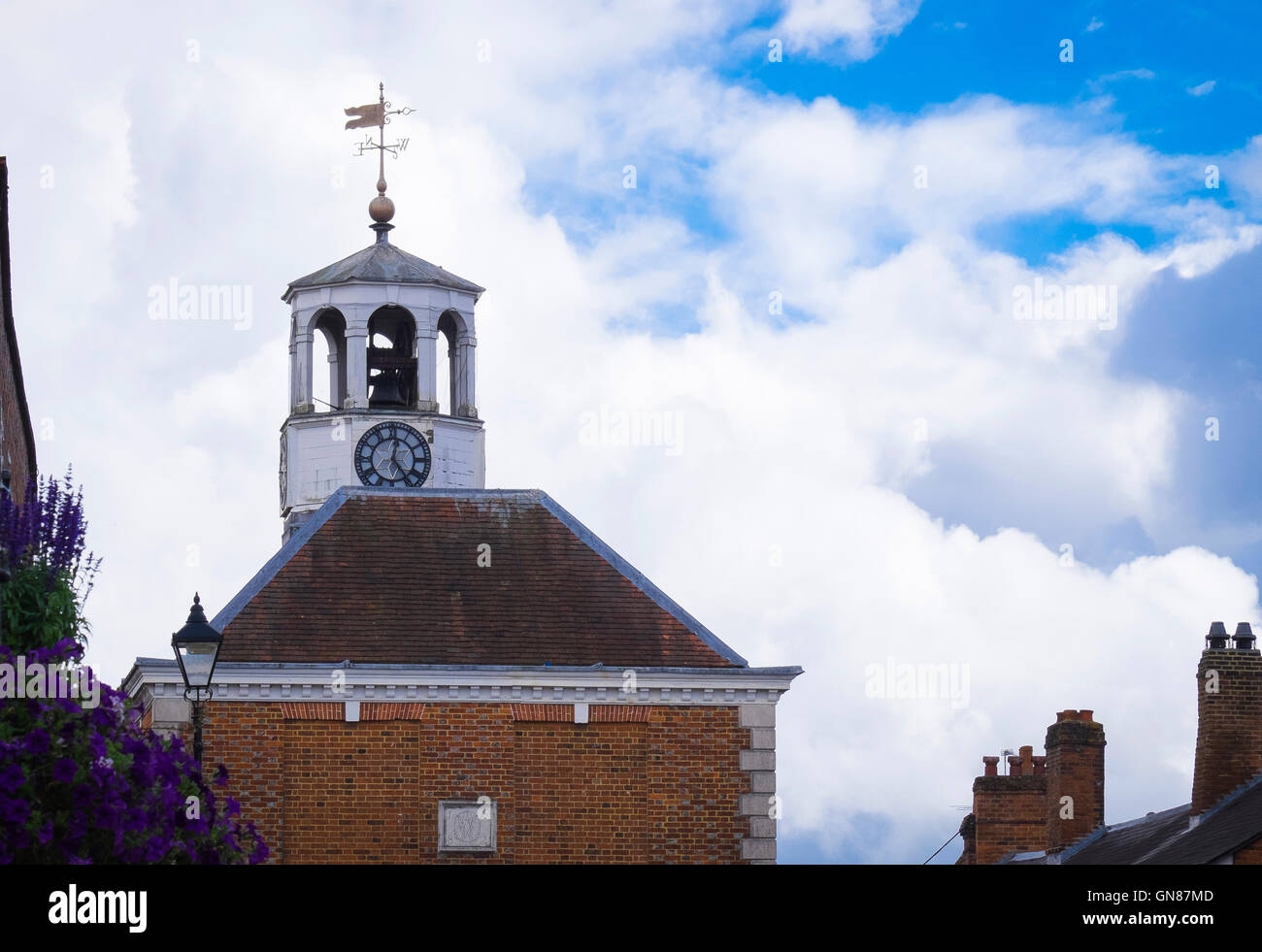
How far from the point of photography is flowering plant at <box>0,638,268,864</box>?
1574 centimetres

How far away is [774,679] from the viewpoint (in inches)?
1331

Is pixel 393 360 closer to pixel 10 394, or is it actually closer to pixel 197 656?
pixel 10 394

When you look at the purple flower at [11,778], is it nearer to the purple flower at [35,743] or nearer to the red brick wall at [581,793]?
the purple flower at [35,743]

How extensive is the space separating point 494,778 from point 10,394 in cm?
867

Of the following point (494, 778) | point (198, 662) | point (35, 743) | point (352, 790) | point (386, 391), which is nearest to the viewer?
point (35, 743)

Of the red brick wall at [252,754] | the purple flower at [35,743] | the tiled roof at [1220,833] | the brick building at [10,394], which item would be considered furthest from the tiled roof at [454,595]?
the purple flower at [35,743]

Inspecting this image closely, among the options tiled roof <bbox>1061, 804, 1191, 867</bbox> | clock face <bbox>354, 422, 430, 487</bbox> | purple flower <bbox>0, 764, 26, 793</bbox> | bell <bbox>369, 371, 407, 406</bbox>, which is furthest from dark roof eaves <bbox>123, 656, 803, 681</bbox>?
purple flower <bbox>0, 764, 26, 793</bbox>

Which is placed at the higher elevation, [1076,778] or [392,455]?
[392,455]

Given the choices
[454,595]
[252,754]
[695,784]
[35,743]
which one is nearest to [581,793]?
[695,784]

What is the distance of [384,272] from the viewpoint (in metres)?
43.0

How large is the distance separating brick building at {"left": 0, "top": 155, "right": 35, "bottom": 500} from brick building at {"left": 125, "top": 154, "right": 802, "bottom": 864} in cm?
339

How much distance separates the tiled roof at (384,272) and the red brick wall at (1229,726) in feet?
54.9
